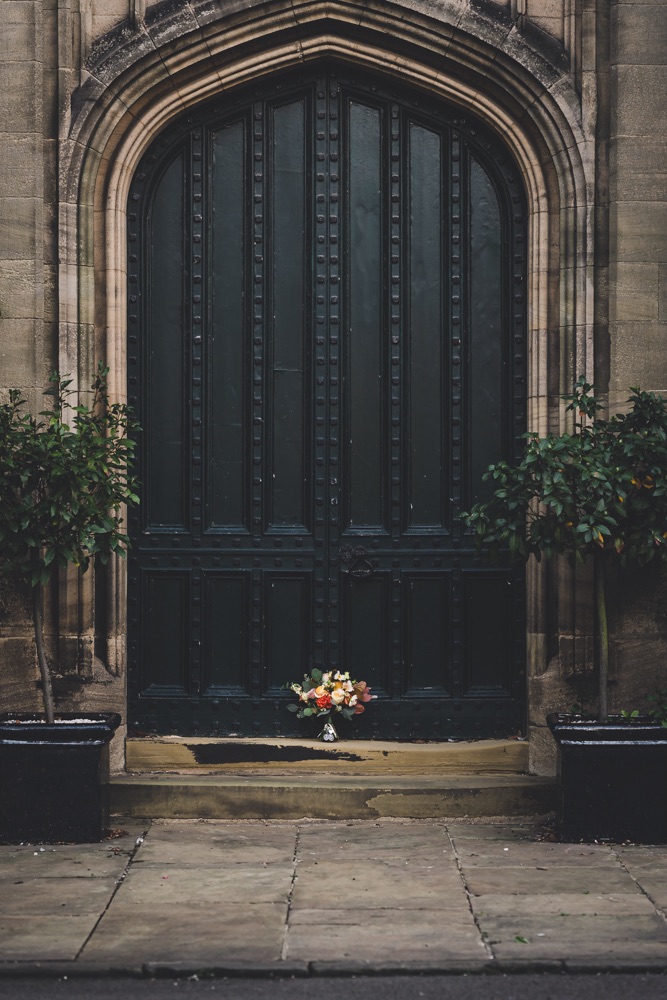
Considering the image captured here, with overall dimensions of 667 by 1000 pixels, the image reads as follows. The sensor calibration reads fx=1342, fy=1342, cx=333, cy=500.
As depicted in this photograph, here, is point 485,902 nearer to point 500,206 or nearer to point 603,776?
point 603,776

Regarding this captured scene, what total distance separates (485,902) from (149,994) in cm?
180

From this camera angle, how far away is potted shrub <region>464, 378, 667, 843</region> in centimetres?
745

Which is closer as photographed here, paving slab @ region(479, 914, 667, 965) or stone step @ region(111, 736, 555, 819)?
paving slab @ region(479, 914, 667, 965)

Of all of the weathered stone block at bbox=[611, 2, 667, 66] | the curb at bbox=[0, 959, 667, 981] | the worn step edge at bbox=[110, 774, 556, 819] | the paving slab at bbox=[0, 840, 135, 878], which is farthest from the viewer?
the weathered stone block at bbox=[611, 2, 667, 66]

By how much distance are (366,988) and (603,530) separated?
298 cm

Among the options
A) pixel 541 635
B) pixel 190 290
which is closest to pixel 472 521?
pixel 541 635

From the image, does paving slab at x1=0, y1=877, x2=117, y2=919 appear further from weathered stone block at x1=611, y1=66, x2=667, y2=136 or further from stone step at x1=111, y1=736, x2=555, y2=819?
weathered stone block at x1=611, y1=66, x2=667, y2=136

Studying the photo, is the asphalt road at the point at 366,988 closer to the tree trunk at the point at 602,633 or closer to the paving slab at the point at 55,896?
the paving slab at the point at 55,896

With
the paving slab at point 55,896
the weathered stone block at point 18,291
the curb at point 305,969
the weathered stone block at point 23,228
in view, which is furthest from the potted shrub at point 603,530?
the weathered stone block at point 23,228

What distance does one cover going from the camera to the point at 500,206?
8.77 metres

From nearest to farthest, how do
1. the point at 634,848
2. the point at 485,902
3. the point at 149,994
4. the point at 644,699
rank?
the point at 149,994 → the point at 485,902 → the point at 634,848 → the point at 644,699

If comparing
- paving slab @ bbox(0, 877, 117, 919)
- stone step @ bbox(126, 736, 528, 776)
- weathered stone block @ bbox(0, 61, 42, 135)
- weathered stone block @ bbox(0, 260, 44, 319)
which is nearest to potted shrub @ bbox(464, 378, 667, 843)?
stone step @ bbox(126, 736, 528, 776)

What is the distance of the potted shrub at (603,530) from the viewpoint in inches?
293

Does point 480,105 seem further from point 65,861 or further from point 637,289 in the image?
point 65,861
